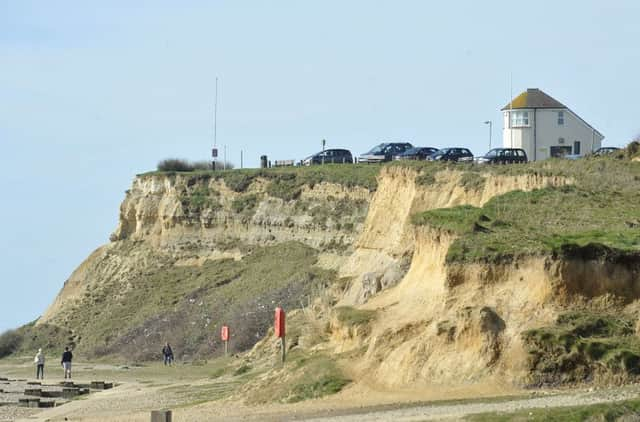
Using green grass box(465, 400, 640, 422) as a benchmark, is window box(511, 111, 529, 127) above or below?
above

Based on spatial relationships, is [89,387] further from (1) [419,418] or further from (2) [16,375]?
(1) [419,418]

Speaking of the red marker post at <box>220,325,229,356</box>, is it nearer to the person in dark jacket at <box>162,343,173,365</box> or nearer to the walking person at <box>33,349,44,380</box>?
the person in dark jacket at <box>162,343,173,365</box>

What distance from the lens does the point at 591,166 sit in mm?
55094

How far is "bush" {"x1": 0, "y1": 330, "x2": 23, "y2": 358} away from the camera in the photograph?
87375 millimetres

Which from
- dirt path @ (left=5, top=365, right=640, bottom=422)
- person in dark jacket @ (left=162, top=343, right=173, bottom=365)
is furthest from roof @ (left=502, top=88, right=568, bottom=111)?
dirt path @ (left=5, top=365, right=640, bottom=422)

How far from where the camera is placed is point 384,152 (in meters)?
84.3

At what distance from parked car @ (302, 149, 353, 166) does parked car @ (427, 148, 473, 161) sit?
13.1 meters

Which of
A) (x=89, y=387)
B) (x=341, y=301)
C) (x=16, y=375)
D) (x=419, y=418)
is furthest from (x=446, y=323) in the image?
(x=16, y=375)

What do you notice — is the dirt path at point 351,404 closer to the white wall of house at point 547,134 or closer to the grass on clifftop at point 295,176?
the grass on clifftop at point 295,176

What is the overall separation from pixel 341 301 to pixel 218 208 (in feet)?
128

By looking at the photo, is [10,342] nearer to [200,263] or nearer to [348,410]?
[200,263]

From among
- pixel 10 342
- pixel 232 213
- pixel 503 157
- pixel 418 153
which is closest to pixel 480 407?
pixel 503 157

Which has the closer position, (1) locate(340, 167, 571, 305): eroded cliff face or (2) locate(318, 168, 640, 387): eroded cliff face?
(2) locate(318, 168, 640, 387): eroded cliff face

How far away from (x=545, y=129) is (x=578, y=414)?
52213 mm
